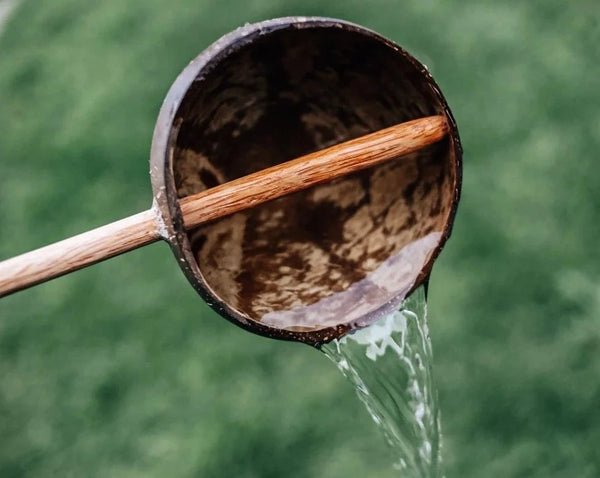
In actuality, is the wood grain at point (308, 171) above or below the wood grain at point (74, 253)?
below

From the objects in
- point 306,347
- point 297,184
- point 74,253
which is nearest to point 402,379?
point 306,347

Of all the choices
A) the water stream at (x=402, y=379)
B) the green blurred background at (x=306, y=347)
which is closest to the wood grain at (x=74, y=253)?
the water stream at (x=402, y=379)

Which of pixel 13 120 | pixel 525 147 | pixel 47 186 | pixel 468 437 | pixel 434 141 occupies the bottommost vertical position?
pixel 468 437

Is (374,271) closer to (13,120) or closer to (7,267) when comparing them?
(7,267)

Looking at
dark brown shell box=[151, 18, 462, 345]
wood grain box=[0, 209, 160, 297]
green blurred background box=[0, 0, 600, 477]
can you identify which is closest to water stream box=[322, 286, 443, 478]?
dark brown shell box=[151, 18, 462, 345]

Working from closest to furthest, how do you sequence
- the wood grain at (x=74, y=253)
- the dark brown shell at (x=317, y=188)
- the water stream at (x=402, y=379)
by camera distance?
the wood grain at (x=74, y=253), the dark brown shell at (x=317, y=188), the water stream at (x=402, y=379)

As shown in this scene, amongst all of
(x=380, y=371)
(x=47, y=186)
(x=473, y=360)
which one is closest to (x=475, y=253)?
(x=473, y=360)

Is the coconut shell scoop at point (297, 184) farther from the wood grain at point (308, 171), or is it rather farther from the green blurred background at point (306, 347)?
the green blurred background at point (306, 347)

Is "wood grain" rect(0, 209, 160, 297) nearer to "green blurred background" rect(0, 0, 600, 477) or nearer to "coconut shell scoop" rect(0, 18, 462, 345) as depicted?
"coconut shell scoop" rect(0, 18, 462, 345)
